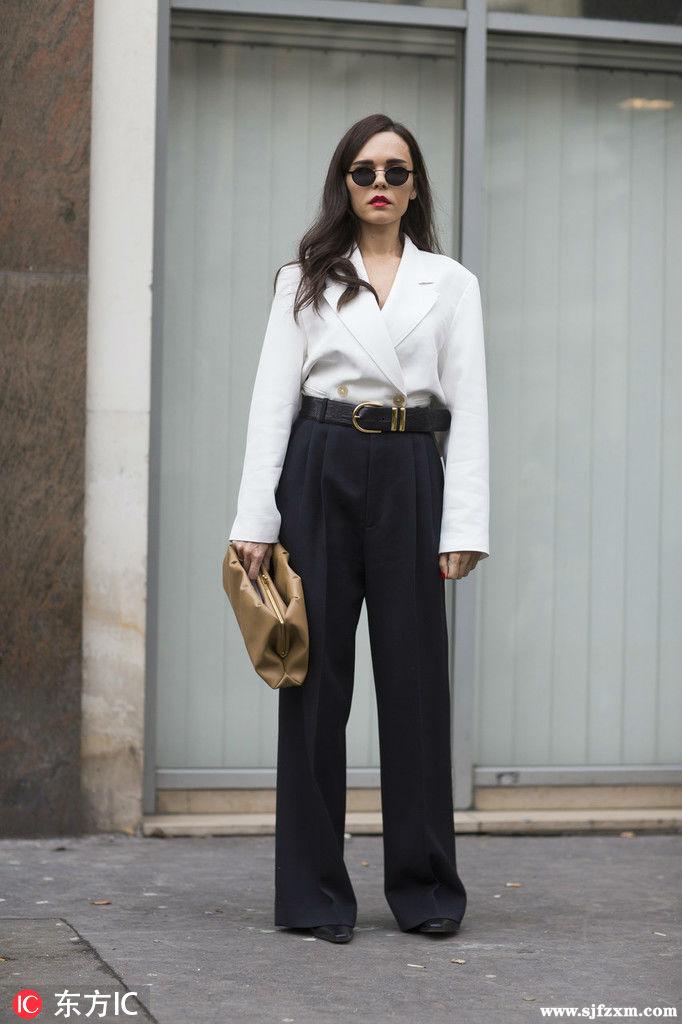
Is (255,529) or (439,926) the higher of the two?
(255,529)

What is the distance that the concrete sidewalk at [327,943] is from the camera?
3.72m

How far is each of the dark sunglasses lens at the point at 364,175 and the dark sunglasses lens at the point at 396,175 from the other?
4 cm

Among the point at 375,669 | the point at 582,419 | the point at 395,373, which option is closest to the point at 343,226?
the point at 395,373

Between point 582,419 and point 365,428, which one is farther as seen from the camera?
point 582,419

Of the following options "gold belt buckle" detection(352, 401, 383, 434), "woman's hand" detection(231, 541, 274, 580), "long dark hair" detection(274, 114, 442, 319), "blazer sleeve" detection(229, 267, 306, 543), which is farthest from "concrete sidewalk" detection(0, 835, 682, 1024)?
"long dark hair" detection(274, 114, 442, 319)

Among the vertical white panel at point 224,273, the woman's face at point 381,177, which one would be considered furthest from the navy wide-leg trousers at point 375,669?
the vertical white panel at point 224,273

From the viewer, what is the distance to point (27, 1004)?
3.56 m

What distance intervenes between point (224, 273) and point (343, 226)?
165 cm

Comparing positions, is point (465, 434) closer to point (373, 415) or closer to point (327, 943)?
point (373, 415)

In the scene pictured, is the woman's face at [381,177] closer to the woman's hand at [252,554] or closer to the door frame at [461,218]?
the woman's hand at [252,554]

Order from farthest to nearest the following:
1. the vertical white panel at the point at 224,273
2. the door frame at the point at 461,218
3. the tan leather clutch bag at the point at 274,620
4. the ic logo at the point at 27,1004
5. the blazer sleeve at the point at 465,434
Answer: the vertical white panel at the point at 224,273
the door frame at the point at 461,218
the blazer sleeve at the point at 465,434
the tan leather clutch bag at the point at 274,620
the ic logo at the point at 27,1004

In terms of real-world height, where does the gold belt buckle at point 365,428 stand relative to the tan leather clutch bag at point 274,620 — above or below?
above

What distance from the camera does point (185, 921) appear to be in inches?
177

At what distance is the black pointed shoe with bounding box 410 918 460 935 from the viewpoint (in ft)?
14.1
